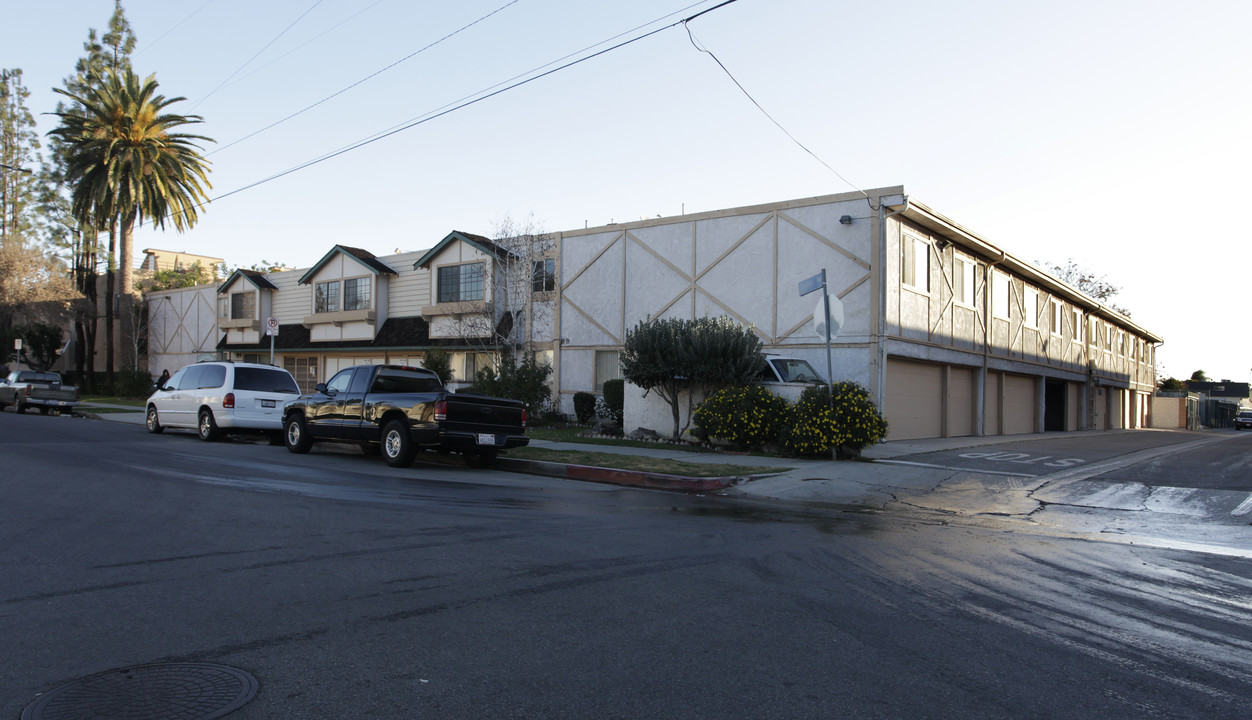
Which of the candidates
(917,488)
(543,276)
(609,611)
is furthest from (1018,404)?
(609,611)

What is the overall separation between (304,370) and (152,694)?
3492 cm

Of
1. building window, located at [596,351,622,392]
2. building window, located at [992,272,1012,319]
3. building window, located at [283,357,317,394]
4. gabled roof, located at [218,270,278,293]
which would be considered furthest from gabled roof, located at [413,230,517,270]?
building window, located at [992,272,1012,319]

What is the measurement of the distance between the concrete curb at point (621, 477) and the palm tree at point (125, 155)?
104ft

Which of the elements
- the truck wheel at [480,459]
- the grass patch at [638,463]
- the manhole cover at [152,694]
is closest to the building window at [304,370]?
the grass patch at [638,463]

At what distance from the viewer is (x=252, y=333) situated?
36.8 meters

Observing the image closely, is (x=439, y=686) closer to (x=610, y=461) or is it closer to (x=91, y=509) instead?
(x=91, y=509)

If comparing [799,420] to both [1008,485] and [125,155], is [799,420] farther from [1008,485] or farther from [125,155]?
[125,155]

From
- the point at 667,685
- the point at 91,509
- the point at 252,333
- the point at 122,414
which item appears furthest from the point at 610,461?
the point at 252,333

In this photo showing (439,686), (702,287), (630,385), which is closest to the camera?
(439,686)

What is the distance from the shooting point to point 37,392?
27.4 metres

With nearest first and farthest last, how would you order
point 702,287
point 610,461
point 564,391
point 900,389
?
point 610,461 → point 900,389 → point 702,287 → point 564,391

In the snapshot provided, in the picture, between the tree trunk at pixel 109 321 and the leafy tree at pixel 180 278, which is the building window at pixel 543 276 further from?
the leafy tree at pixel 180 278

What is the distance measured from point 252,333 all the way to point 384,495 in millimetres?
30467

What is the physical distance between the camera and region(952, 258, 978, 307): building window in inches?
918
